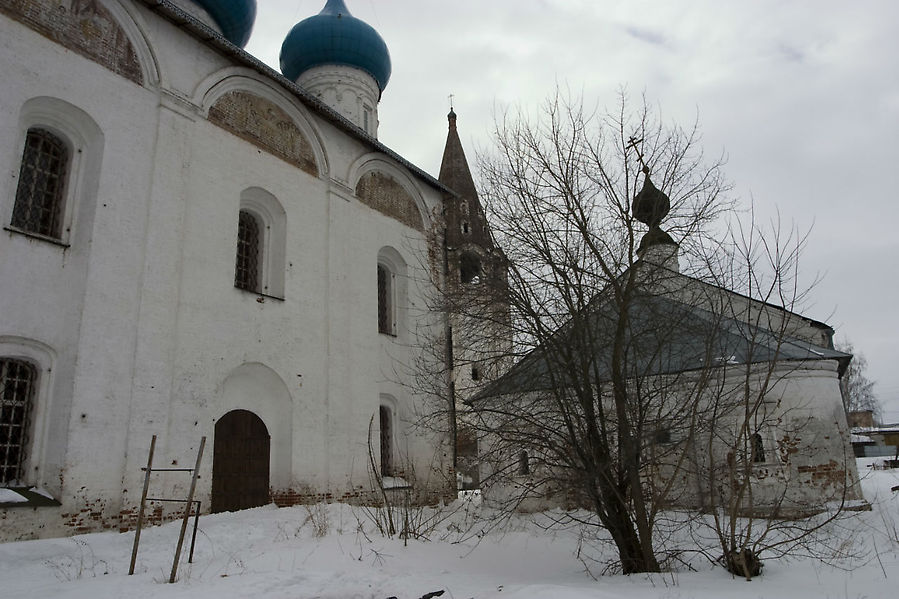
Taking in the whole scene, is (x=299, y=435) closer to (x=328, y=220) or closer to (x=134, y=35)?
(x=328, y=220)

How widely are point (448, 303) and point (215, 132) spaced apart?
5.45 metres

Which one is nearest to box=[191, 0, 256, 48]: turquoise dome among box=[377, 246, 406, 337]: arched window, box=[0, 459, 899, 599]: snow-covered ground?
box=[377, 246, 406, 337]: arched window

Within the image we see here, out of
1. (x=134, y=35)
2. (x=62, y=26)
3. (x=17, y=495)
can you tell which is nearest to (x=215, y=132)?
(x=134, y=35)

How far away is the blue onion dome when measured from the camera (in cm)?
1780

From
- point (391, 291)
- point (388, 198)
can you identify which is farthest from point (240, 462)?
point (388, 198)

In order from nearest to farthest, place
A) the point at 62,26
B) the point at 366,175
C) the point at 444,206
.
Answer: the point at 62,26 → the point at 366,175 → the point at 444,206

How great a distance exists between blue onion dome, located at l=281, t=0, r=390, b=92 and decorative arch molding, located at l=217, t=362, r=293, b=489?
1031cm

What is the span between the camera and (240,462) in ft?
34.7

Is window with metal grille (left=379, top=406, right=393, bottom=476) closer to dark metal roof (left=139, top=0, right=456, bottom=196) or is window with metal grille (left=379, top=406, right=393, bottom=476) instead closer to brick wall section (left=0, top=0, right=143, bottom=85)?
dark metal roof (left=139, top=0, right=456, bottom=196)

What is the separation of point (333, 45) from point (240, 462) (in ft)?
38.9

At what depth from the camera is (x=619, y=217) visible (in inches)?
299

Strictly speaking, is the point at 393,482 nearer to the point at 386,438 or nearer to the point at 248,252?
the point at 386,438

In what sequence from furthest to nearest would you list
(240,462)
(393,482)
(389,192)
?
1. (389,192)
2. (393,482)
3. (240,462)

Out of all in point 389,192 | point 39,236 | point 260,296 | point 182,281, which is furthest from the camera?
point 389,192
